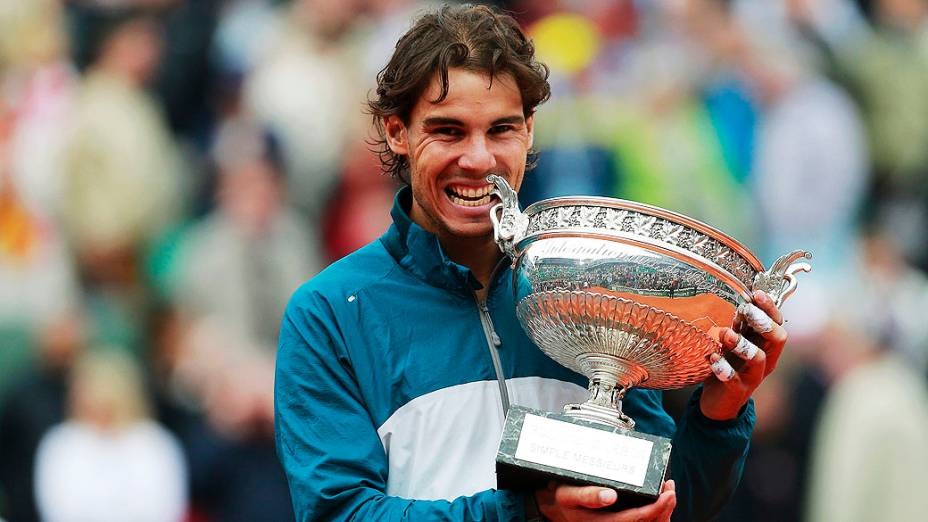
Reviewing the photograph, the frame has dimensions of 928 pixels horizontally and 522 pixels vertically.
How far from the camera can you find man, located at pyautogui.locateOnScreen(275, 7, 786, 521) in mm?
2186

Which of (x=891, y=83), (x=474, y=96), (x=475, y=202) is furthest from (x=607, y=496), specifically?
(x=891, y=83)

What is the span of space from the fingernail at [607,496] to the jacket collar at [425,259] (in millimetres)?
494

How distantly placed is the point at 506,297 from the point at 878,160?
455 cm

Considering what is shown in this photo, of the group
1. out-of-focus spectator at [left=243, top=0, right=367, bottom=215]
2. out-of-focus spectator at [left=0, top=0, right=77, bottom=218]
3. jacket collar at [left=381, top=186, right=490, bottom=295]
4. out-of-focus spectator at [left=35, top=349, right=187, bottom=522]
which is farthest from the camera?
out-of-focus spectator at [left=0, top=0, right=77, bottom=218]

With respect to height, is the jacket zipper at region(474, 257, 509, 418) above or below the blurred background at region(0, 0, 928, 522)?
below

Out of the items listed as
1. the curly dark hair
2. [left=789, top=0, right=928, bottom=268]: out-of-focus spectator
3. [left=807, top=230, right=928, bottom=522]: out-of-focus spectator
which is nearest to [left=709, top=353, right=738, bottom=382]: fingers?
the curly dark hair

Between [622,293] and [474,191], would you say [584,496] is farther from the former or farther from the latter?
[474,191]

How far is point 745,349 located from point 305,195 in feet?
15.1

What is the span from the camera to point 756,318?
2109 mm

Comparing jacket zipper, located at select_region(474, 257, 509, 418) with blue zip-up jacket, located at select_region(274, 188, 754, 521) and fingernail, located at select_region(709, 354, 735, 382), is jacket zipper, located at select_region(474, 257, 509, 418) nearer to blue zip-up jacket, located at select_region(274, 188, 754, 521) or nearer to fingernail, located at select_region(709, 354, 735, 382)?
blue zip-up jacket, located at select_region(274, 188, 754, 521)

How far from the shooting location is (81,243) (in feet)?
22.0

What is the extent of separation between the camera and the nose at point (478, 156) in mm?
2221

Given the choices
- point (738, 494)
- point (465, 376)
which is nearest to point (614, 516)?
point (465, 376)

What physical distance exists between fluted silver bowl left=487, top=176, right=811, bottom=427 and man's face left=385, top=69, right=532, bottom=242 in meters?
0.14
